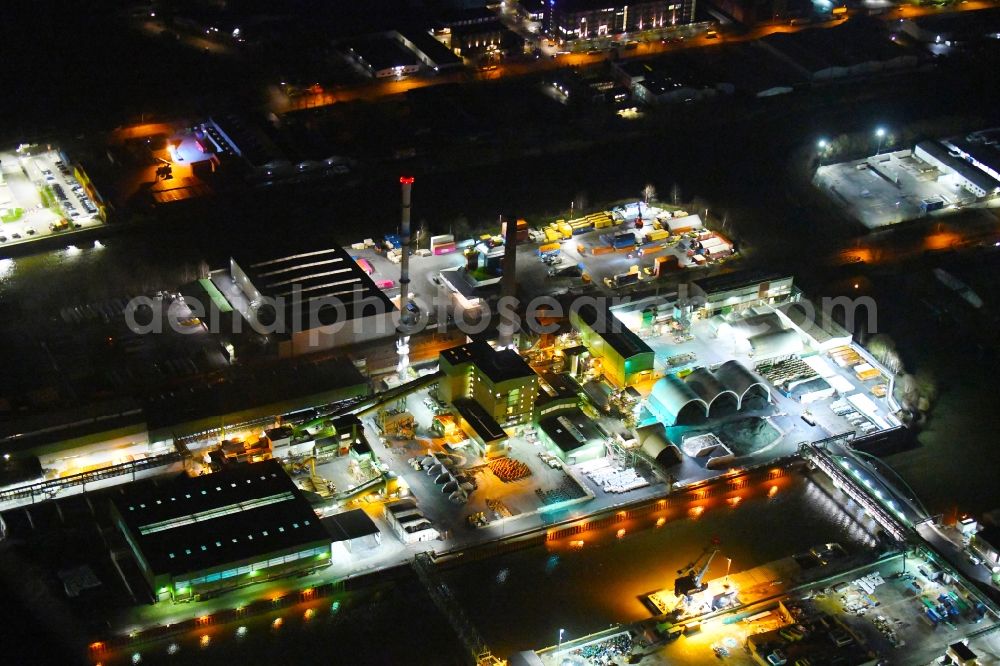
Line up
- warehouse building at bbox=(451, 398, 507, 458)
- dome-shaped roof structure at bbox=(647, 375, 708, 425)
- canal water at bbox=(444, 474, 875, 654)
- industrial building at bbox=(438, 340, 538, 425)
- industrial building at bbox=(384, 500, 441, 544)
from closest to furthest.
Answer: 1. canal water at bbox=(444, 474, 875, 654)
2. industrial building at bbox=(384, 500, 441, 544)
3. warehouse building at bbox=(451, 398, 507, 458)
4. industrial building at bbox=(438, 340, 538, 425)
5. dome-shaped roof structure at bbox=(647, 375, 708, 425)

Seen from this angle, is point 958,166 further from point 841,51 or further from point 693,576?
point 693,576

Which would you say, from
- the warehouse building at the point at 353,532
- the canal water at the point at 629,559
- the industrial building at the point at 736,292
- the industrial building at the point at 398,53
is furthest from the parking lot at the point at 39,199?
the canal water at the point at 629,559

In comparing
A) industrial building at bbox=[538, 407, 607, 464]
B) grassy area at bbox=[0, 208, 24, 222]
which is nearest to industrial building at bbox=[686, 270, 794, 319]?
industrial building at bbox=[538, 407, 607, 464]

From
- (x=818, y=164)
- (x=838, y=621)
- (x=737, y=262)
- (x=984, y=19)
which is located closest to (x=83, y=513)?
(x=838, y=621)

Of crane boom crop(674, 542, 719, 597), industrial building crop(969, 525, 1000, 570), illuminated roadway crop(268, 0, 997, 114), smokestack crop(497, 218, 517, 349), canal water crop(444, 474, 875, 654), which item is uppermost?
smokestack crop(497, 218, 517, 349)

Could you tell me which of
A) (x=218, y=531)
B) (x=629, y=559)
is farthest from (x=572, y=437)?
(x=218, y=531)

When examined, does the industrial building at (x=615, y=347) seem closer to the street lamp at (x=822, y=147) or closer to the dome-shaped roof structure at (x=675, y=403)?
the dome-shaped roof structure at (x=675, y=403)

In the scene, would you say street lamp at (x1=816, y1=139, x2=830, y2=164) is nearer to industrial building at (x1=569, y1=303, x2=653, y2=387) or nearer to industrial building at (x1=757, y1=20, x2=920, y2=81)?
industrial building at (x1=757, y1=20, x2=920, y2=81)

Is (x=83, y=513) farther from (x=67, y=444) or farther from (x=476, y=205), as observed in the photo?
(x=476, y=205)

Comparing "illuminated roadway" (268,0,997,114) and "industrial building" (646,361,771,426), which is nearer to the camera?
"industrial building" (646,361,771,426)
